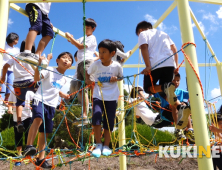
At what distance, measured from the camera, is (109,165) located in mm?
5059

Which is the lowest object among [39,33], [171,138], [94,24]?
[171,138]

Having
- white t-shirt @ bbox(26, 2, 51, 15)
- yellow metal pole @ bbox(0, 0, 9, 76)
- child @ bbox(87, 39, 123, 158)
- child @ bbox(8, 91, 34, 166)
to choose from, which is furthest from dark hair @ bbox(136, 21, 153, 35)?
child @ bbox(8, 91, 34, 166)

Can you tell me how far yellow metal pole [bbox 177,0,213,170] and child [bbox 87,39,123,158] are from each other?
716 millimetres

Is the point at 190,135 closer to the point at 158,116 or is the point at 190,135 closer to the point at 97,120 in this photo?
the point at 158,116

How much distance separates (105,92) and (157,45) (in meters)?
0.74

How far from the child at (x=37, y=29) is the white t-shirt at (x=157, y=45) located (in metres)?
1.06

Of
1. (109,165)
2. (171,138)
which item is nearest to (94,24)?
(109,165)

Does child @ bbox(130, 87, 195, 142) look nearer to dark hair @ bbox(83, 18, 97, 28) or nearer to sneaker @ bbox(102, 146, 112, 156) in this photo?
sneaker @ bbox(102, 146, 112, 156)

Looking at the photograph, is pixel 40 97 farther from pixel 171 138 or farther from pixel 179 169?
pixel 171 138

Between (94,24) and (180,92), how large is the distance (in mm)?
1619

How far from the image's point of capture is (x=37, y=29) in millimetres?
2324

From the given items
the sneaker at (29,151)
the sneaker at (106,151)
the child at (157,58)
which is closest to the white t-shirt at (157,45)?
the child at (157,58)

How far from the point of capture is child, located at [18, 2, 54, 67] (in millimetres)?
2049

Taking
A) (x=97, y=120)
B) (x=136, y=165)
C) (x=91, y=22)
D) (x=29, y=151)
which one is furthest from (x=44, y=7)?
(x=136, y=165)
